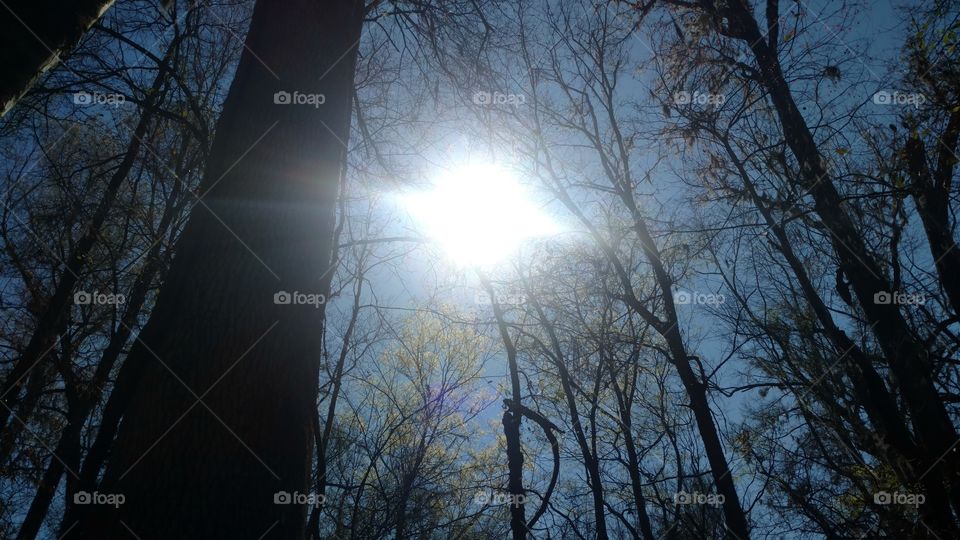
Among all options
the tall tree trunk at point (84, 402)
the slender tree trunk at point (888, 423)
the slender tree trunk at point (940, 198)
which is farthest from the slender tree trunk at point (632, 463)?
the tall tree trunk at point (84, 402)

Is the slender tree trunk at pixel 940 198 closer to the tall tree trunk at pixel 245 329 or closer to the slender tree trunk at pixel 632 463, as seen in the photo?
the slender tree trunk at pixel 632 463

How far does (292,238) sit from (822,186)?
225 inches

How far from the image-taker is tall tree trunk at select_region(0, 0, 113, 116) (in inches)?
52.4

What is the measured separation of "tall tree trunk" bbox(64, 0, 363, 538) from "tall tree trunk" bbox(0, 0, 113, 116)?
1.96ft

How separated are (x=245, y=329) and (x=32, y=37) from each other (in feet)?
Answer: 3.35

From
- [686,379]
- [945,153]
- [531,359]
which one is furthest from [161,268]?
[945,153]

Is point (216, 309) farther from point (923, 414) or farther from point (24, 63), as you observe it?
point (923, 414)

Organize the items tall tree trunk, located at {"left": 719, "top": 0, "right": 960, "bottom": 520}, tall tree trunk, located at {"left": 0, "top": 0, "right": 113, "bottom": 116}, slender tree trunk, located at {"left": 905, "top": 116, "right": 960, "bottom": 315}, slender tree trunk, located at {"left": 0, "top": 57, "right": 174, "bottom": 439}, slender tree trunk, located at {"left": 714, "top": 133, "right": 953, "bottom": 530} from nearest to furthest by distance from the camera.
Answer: tall tree trunk, located at {"left": 0, "top": 0, "right": 113, "bottom": 116} < slender tree trunk, located at {"left": 714, "top": 133, "right": 953, "bottom": 530} < tall tree trunk, located at {"left": 719, "top": 0, "right": 960, "bottom": 520} < slender tree trunk, located at {"left": 905, "top": 116, "right": 960, "bottom": 315} < slender tree trunk, located at {"left": 0, "top": 57, "right": 174, "bottom": 439}

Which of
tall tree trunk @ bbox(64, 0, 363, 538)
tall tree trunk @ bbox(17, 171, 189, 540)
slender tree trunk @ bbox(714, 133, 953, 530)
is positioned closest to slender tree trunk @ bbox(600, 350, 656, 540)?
slender tree trunk @ bbox(714, 133, 953, 530)

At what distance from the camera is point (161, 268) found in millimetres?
5832

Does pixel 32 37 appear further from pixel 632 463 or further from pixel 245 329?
pixel 632 463

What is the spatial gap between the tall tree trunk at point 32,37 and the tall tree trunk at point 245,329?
60 centimetres

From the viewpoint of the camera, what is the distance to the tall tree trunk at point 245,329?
4.58 feet

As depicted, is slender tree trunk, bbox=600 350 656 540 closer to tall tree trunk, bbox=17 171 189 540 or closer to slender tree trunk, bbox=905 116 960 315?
slender tree trunk, bbox=905 116 960 315
